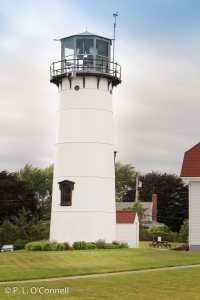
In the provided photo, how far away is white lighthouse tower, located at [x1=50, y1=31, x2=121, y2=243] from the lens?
40.6 metres

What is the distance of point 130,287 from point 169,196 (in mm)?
70464

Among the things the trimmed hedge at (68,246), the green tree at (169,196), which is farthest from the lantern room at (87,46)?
the green tree at (169,196)

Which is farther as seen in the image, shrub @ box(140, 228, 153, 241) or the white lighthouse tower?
shrub @ box(140, 228, 153, 241)

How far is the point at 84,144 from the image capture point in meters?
40.9

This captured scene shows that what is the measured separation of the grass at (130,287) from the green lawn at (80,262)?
6.69 ft

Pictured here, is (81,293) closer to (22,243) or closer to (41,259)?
(41,259)

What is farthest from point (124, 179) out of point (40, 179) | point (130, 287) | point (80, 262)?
point (130, 287)

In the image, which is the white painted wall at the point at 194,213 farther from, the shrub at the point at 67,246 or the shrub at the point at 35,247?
the shrub at the point at 35,247

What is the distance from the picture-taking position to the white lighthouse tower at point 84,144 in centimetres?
4059

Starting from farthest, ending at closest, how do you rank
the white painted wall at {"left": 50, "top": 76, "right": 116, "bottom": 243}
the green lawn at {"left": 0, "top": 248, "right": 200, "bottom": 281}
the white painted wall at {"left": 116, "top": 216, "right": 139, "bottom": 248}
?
the white painted wall at {"left": 116, "top": 216, "right": 139, "bottom": 248}, the white painted wall at {"left": 50, "top": 76, "right": 116, "bottom": 243}, the green lawn at {"left": 0, "top": 248, "right": 200, "bottom": 281}

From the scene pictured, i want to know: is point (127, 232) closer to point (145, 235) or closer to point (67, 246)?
point (67, 246)

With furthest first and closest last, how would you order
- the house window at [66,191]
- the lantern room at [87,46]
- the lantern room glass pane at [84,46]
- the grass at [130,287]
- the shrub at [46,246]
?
the lantern room glass pane at [84,46] < the lantern room at [87,46] < the house window at [66,191] < the shrub at [46,246] < the grass at [130,287]

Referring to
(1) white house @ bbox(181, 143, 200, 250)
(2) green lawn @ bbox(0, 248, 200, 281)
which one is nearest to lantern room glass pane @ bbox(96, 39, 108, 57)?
(1) white house @ bbox(181, 143, 200, 250)

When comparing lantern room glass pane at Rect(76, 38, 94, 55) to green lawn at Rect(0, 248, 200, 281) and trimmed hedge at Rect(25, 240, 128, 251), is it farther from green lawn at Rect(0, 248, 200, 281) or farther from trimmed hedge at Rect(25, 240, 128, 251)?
green lawn at Rect(0, 248, 200, 281)
